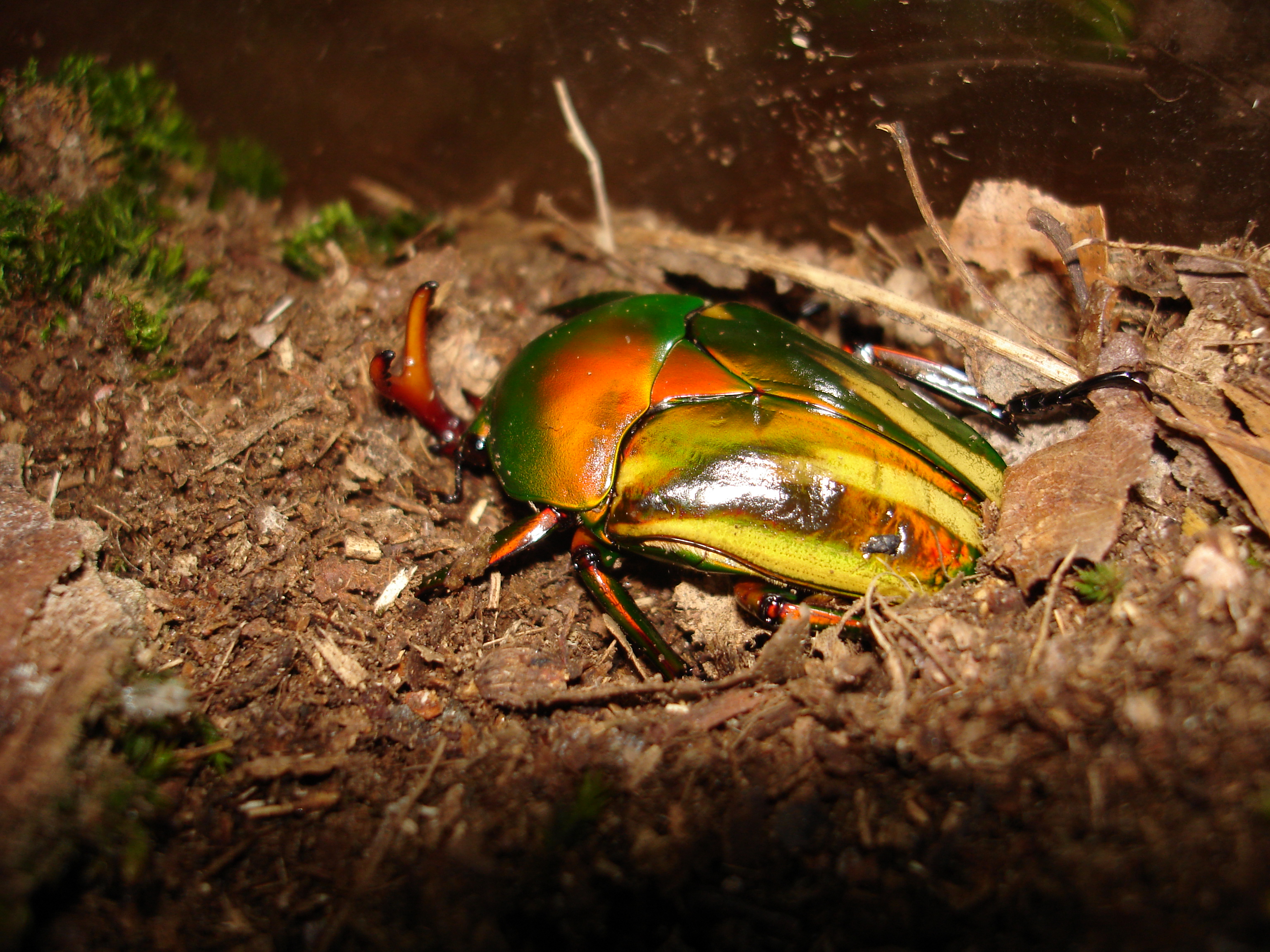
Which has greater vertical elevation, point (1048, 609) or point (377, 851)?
point (1048, 609)

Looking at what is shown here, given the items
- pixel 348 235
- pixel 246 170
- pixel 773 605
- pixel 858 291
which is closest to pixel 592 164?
pixel 348 235

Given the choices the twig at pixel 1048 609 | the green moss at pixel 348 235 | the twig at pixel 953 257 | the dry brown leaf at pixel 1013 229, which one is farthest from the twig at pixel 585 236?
the twig at pixel 1048 609

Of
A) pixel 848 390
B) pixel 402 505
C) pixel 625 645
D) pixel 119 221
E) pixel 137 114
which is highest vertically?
pixel 137 114

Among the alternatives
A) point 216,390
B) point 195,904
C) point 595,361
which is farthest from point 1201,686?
point 216,390

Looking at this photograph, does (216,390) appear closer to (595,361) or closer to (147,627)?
(147,627)

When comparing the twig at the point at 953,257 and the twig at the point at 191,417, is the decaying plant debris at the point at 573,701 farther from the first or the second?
the twig at the point at 953,257

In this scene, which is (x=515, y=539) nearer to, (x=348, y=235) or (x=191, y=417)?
(x=191, y=417)
